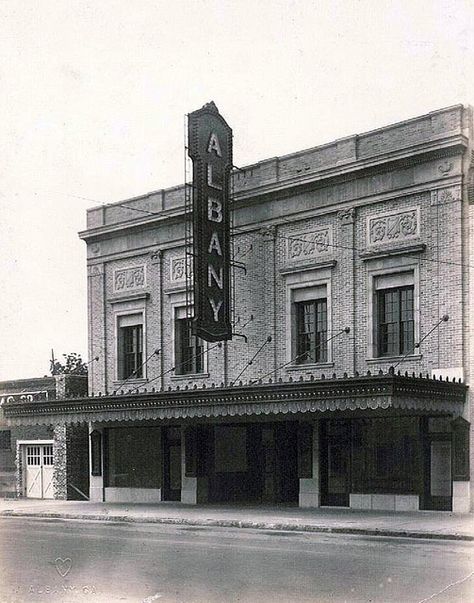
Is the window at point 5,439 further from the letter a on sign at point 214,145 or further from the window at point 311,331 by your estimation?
the letter a on sign at point 214,145

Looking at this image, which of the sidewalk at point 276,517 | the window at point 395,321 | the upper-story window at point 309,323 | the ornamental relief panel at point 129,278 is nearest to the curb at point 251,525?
the sidewalk at point 276,517

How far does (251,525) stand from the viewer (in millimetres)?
20672

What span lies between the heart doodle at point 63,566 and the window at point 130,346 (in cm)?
1611

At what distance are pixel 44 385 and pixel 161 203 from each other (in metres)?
9.05

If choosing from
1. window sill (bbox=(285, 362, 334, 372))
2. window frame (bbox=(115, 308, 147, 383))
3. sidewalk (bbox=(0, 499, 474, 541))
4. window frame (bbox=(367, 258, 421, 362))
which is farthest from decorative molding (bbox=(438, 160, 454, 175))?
window frame (bbox=(115, 308, 147, 383))

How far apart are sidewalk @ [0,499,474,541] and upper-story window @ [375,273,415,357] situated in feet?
13.9

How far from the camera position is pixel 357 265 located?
24469 mm

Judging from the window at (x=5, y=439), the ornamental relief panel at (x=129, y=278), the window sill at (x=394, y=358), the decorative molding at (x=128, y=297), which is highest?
the ornamental relief panel at (x=129, y=278)

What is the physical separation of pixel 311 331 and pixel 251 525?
696cm

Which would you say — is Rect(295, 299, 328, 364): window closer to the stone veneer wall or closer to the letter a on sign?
the letter a on sign

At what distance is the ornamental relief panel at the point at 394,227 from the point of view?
23.3 metres

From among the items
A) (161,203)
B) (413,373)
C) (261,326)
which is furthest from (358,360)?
(161,203)

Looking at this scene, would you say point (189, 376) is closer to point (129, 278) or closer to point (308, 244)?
point (129, 278)

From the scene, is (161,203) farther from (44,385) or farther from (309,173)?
(44,385)
